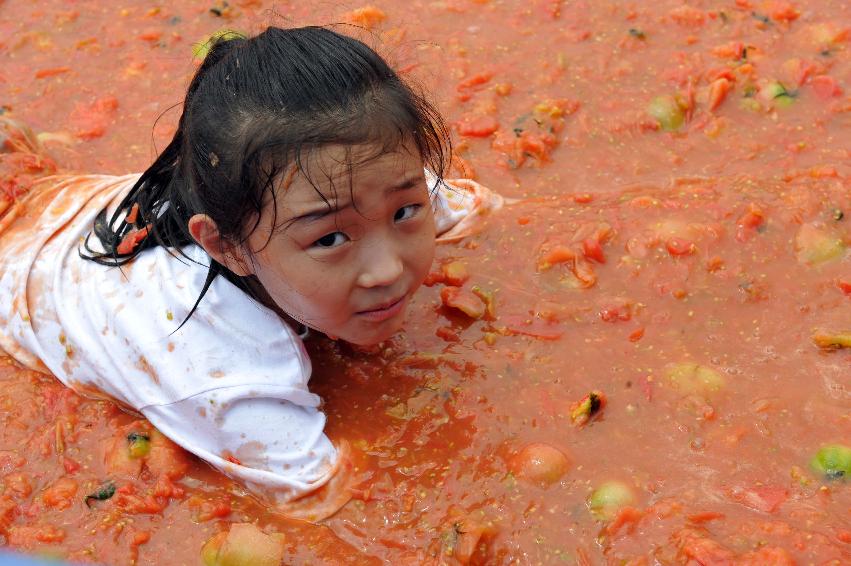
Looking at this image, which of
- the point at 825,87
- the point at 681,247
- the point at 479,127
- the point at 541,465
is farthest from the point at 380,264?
the point at 825,87

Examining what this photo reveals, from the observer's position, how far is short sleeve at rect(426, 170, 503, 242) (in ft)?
11.6

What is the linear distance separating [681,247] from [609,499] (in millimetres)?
1025

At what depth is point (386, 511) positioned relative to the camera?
9.20ft

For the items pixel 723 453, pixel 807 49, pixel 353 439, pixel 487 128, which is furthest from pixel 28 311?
pixel 807 49

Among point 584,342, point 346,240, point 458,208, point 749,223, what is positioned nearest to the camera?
point 346,240

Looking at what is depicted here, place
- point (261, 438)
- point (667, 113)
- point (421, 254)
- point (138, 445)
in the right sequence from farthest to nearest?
point (667, 113) < point (138, 445) < point (261, 438) < point (421, 254)

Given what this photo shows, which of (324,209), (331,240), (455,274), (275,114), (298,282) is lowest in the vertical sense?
(455,274)

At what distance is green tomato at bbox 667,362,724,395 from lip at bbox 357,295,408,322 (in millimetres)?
866

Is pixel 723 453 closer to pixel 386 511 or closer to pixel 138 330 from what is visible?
pixel 386 511

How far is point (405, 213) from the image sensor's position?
2631 mm

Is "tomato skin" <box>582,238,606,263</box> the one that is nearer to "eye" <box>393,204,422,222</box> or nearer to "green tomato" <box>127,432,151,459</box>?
"eye" <box>393,204,422,222</box>

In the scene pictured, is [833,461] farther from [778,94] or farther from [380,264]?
[778,94]

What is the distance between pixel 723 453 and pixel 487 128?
175cm

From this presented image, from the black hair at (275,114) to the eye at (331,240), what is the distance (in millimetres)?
174
